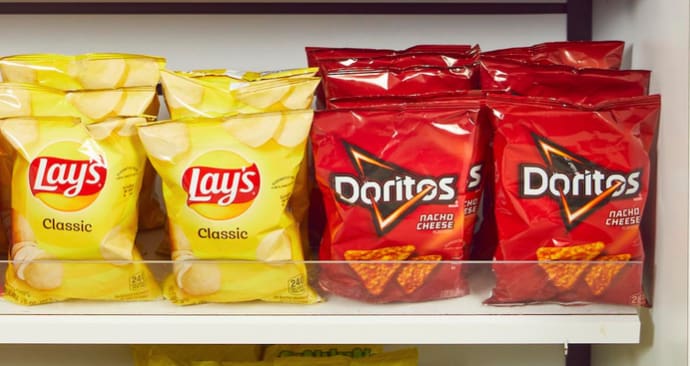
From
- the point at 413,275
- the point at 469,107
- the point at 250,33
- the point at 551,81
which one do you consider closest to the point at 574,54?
the point at 551,81

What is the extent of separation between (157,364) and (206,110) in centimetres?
47

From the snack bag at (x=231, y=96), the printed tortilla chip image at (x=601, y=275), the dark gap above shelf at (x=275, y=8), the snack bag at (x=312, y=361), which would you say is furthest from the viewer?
the dark gap above shelf at (x=275, y=8)

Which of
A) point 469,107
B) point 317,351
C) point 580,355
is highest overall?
point 469,107

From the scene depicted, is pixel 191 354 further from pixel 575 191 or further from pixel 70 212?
pixel 575 191

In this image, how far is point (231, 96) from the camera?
128 centimetres

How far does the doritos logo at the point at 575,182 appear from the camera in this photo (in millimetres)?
1170

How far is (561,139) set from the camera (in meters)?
1.18

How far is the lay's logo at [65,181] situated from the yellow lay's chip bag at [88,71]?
0.21m

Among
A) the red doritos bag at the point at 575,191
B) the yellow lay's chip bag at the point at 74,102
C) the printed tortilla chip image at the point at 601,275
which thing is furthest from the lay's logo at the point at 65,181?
the printed tortilla chip image at the point at 601,275

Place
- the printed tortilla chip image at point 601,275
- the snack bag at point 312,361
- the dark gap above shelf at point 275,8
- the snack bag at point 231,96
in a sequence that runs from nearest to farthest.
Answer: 1. the printed tortilla chip image at point 601,275
2. the snack bag at point 231,96
3. the snack bag at point 312,361
4. the dark gap above shelf at point 275,8

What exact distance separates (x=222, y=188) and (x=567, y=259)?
1.73 feet

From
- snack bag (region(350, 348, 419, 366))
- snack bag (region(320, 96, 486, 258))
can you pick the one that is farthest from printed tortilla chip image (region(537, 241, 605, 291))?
snack bag (region(350, 348, 419, 366))

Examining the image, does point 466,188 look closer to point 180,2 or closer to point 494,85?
point 494,85

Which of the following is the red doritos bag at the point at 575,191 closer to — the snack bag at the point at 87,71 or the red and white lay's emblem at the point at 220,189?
the red and white lay's emblem at the point at 220,189
